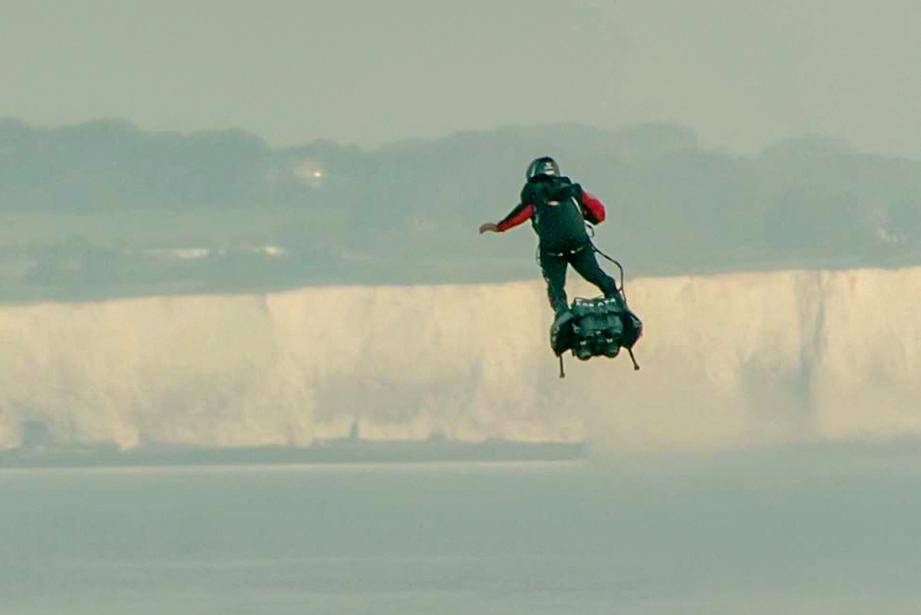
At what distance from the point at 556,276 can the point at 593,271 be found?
86cm

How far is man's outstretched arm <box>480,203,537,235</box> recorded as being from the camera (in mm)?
47219

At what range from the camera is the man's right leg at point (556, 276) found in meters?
50.0

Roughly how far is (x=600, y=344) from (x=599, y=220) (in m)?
2.82

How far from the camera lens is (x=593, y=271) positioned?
164 ft

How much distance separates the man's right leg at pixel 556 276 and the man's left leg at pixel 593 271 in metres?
0.29

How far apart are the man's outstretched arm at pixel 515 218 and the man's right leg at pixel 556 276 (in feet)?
4.58

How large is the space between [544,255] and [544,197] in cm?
165

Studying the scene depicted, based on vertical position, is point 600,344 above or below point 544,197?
below

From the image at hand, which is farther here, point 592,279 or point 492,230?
point 592,279

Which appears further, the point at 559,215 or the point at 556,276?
the point at 556,276

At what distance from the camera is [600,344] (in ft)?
161

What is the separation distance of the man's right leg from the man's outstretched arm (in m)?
1.40

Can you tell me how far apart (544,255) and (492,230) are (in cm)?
307

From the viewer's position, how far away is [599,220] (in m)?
49.4
